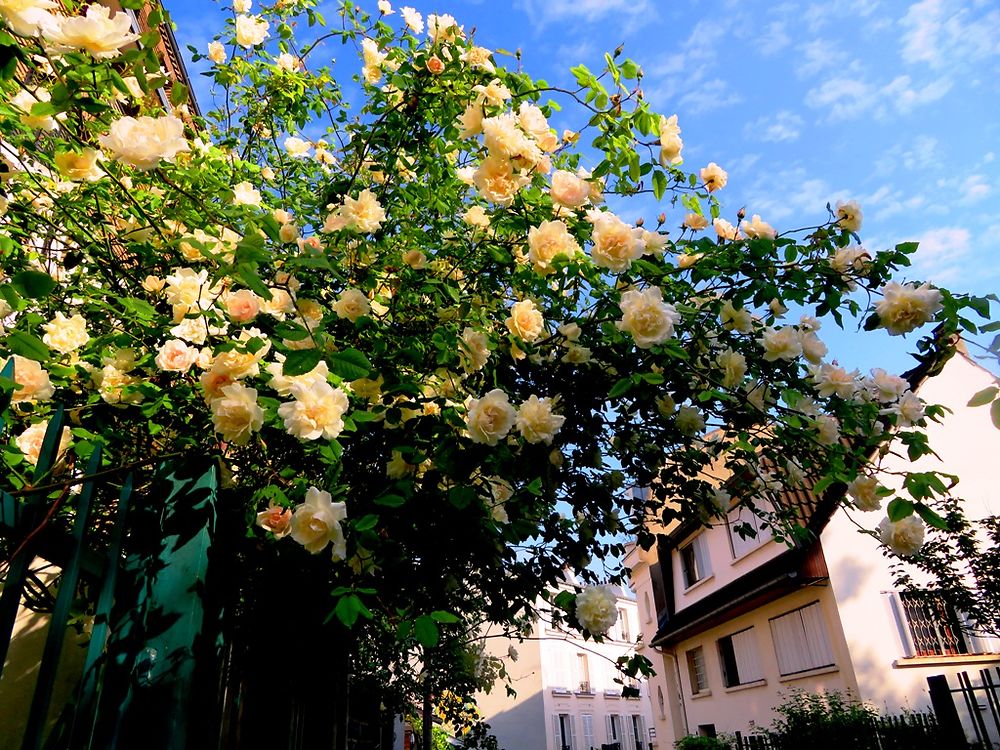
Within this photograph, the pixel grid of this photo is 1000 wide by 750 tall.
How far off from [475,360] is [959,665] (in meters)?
11.3

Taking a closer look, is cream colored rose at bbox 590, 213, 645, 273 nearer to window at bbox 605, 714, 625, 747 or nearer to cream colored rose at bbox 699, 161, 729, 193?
cream colored rose at bbox 699, 161, 729, 193

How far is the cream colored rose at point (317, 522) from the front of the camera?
4.84 ft

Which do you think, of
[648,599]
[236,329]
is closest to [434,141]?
[236,329]

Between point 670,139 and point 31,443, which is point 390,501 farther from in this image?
point 670,139

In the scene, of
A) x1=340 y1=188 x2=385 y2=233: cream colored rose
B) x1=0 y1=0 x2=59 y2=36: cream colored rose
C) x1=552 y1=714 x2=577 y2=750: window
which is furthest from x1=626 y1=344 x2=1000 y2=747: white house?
x1=552 y1=714 x2=577 y2=750: window

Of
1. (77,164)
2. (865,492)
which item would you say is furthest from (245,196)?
(865,492)

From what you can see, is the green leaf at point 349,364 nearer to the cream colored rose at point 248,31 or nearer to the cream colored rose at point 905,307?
the cream colored rose at point 905,307

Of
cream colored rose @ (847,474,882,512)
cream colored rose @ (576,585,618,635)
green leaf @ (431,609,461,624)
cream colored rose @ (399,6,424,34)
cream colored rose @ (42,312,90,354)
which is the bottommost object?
green leaf @ (431,609,461,624)

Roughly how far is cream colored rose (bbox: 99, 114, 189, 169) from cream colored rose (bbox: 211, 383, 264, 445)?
1.85ft

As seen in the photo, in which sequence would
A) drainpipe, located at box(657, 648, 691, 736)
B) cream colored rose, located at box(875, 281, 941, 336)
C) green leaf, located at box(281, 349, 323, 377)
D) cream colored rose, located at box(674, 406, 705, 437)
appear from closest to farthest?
green leaf, located at box(281, 349, 323, 377)
cream colored rose, located at box(875, 281, 941, 336)
cream colored rose, located at box(674, 406, 705, 437)
drainpipe, located at box(657, 648, 691, 736)

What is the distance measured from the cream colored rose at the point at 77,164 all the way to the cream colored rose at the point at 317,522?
1.17m

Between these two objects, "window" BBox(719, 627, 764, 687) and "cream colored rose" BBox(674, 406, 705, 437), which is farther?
"window" BBox(719, 627, 764, 687)

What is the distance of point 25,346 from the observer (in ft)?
3.62

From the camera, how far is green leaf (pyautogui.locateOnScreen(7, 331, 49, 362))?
1087mm
